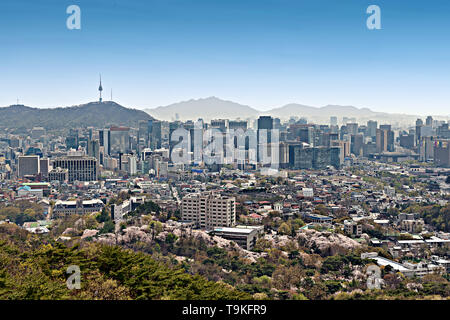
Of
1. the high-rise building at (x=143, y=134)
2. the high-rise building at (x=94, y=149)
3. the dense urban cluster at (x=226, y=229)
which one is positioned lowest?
the dense urban cluster at (x=226, y=229)

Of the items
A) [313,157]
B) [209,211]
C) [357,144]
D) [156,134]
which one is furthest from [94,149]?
[209,211]

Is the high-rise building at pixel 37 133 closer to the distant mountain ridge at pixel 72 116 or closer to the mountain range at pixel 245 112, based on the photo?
the distant mountain ridge at pixel 72 116

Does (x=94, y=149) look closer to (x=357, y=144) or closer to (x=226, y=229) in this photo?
(x=357, y=144)

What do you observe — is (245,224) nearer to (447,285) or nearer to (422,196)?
(447,285)

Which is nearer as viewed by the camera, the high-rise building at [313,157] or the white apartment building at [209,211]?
the white apartment building at [209,211]

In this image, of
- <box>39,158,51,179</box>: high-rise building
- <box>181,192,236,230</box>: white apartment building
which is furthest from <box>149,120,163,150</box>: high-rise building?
<box>181,192,236,230</box>: white apartment building

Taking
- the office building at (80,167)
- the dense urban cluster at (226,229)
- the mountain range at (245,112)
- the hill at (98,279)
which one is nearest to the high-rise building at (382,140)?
the dense urban cluster at (226,229)
